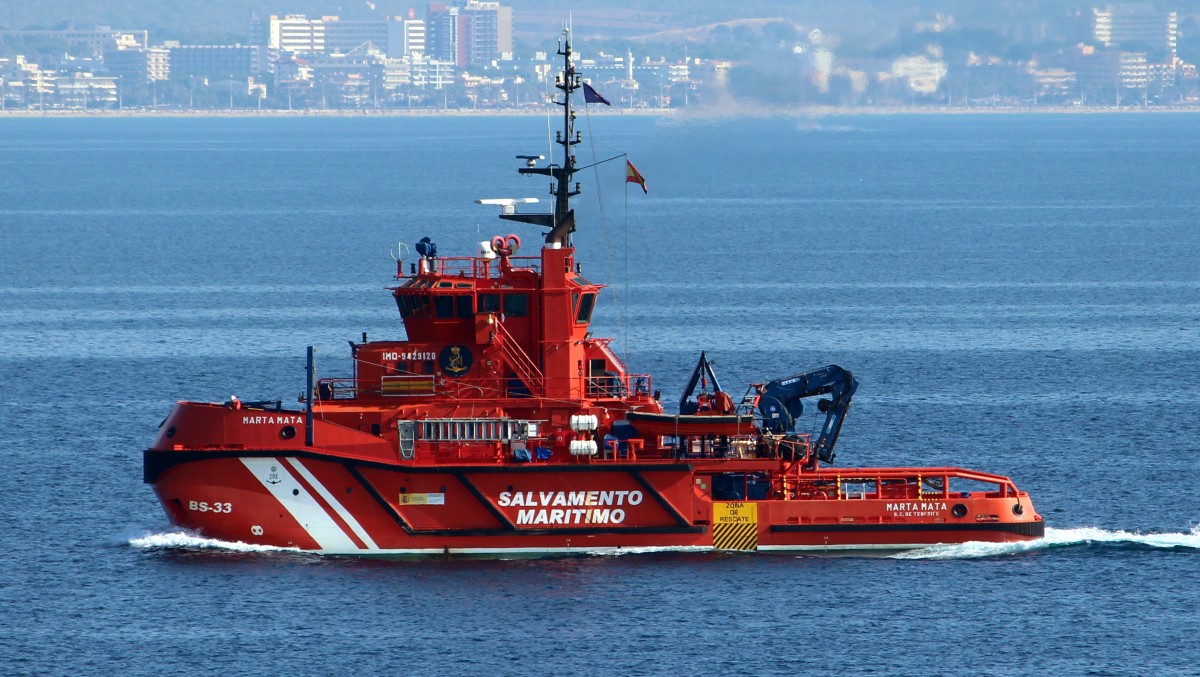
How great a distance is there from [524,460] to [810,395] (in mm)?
6659

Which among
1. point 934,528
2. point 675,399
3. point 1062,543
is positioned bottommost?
point 1062,543

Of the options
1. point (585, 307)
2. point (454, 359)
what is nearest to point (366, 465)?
point (454, 359)

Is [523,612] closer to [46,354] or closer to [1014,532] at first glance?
[1014,532]

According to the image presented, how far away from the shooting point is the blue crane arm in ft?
142

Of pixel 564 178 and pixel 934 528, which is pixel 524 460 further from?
pixel 934 528

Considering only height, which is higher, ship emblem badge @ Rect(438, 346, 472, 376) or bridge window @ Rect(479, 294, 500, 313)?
bridge window @ Rect(479, 294, 500, 313)

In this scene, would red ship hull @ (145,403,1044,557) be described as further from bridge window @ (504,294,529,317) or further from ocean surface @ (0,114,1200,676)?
bridge window @ (504,294,529,317)

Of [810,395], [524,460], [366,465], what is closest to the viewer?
[366,465]

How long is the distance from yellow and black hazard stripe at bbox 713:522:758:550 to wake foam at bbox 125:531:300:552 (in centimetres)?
910

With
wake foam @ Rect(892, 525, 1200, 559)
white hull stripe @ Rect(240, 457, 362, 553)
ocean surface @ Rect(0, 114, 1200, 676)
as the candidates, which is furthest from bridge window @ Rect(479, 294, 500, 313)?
wake foam @ Rect(892, 525, 1200, 559)

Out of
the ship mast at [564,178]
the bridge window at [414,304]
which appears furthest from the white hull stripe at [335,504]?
the ship mast at [564,178]

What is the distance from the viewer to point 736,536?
139 feet

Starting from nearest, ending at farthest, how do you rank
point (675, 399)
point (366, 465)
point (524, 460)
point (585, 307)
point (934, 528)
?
point (366, 465) < point (524, 460) < point (934, 528) < point (585, 307) < point (675, 399)

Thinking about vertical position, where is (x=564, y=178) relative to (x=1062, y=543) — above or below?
above
